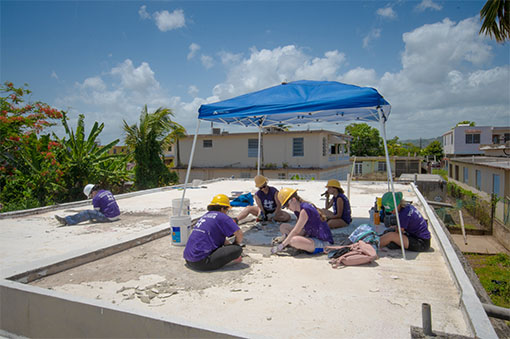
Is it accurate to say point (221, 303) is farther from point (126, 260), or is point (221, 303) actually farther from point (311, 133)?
point (311, 133)

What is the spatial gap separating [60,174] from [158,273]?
11.0m

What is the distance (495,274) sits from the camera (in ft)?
43.1

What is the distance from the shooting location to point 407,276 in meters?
4.14

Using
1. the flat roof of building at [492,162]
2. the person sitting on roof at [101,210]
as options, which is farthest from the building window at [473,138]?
the person sitting on roof at [101,210]

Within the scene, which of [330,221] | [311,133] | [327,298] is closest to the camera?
[327,298]

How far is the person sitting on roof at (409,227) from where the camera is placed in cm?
497

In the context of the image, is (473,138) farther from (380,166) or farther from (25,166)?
(25,166)

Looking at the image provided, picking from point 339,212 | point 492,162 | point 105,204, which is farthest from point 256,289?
point 492,162

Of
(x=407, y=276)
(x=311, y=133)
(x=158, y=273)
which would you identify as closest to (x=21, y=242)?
(x=158, y=273)

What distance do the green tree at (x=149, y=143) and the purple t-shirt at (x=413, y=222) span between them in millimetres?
18837

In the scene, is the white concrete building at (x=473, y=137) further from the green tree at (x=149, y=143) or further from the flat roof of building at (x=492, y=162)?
the green tree at (x=149, y=143)

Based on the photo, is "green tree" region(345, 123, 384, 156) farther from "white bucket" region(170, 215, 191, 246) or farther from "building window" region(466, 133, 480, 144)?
"white bucket" region(170, 215, 191, 246)

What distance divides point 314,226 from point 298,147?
22042 millimetres

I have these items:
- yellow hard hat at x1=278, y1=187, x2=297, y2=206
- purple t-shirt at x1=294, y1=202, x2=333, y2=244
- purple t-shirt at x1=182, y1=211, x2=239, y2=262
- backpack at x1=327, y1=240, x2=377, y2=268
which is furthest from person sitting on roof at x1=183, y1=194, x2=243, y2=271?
backpack at x1=327, y1=240, x2=377, y2=268
